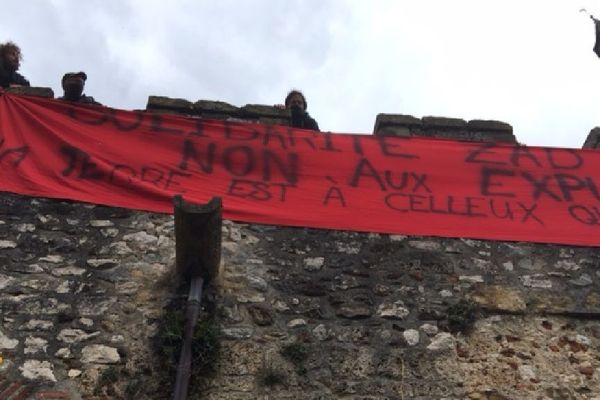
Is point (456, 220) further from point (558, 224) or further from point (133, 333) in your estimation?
point (133, 333)

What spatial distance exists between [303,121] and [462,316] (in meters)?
2.19

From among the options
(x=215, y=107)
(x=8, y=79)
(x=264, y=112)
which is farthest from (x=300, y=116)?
(x=8, y=79)

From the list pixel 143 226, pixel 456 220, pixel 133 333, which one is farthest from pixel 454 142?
pixel 133 333

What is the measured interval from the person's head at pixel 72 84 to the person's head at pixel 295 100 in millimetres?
1548

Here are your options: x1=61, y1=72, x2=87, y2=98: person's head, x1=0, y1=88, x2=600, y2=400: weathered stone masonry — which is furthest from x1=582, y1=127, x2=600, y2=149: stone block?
x1=61, y1=72, x2=87, y2=98: person's head

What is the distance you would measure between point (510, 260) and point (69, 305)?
266cm

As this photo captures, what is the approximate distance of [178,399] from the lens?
359 cm

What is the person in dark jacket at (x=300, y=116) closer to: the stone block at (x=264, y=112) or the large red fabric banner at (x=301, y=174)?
the stone block at (x=264, y=112)

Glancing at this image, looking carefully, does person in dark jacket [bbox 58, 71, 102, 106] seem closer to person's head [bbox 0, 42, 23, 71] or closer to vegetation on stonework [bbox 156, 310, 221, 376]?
person's head [bbox 0, 42, 23, 71]

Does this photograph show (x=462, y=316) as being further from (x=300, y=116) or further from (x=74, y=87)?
(x=74, y=87)

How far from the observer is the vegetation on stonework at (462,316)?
4.19 meters

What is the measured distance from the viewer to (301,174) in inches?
199

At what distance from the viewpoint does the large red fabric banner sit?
475 cm

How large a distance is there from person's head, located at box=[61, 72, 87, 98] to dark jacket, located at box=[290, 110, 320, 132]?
63.0 inches
